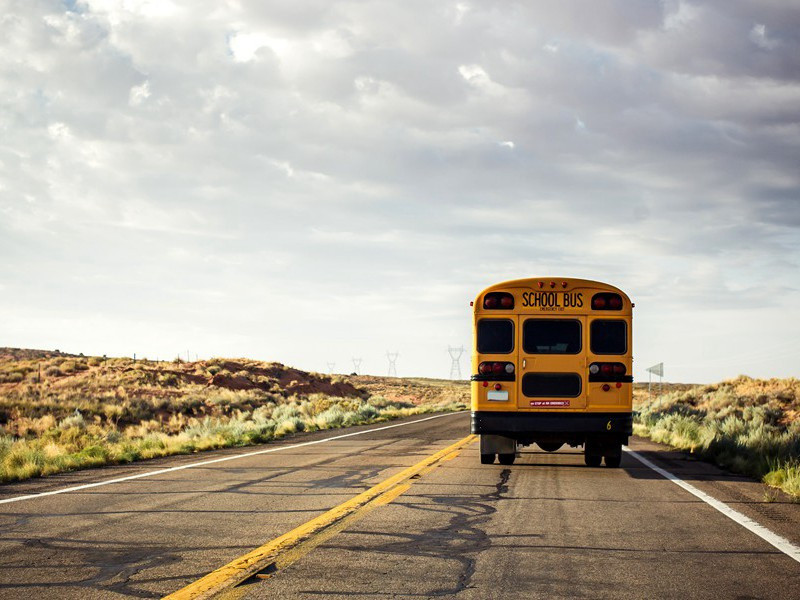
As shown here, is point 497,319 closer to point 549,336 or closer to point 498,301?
point 498,301

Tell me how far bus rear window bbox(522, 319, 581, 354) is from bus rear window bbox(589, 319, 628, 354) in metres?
0.28

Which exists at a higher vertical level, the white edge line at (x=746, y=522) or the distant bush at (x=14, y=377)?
the distant bush at (x=14, y=377)

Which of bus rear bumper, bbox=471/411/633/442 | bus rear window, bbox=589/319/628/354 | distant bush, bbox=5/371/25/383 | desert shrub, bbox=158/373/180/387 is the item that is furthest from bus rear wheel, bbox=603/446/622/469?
distant bush, bbox=5/371/25/383

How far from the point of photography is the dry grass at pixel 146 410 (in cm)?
1622

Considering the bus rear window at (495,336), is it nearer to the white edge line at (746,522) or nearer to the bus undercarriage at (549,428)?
the bus undercarriage at (549,428)

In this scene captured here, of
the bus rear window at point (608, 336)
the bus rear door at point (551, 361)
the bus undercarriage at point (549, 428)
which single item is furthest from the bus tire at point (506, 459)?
the bus rear window at point (608, 336)

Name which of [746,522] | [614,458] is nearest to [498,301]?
[614,458]

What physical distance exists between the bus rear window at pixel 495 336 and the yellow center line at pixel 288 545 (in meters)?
2.92

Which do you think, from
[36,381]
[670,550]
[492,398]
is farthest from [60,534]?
[36,381]

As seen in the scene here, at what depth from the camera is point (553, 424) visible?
42.2 feet

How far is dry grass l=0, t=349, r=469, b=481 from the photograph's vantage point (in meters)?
16.2

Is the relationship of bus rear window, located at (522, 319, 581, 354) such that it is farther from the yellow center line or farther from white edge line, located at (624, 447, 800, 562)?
the yellow center line

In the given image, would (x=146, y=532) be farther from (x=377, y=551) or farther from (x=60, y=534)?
(x=377, y=551)

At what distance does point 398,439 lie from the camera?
20.6m
